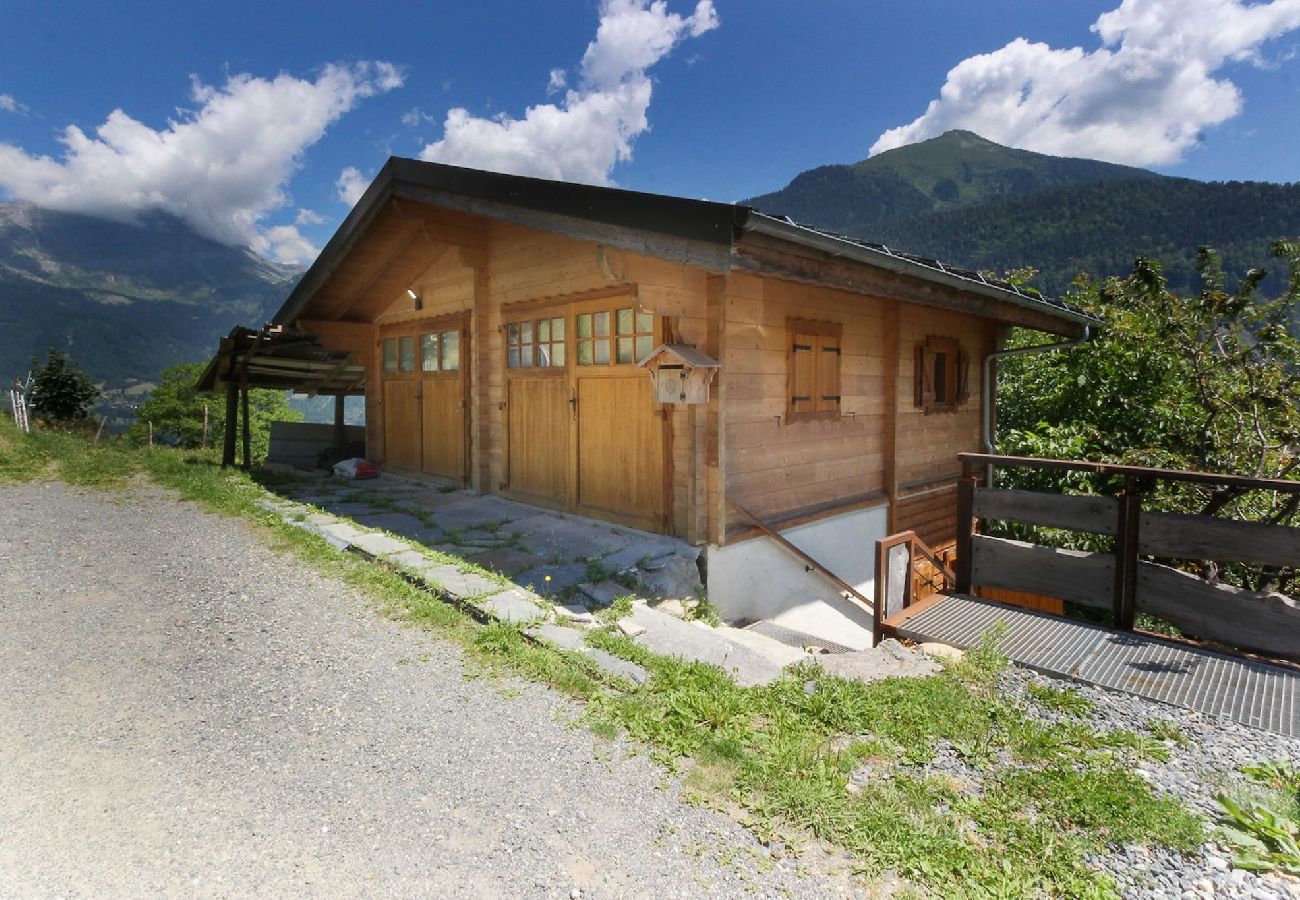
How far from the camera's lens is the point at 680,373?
496 cm

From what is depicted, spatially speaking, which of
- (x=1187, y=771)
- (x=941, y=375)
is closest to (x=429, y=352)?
(x=941, y=375)

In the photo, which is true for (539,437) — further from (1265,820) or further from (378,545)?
(1265,820)

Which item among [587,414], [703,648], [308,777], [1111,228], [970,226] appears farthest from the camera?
[970,226]

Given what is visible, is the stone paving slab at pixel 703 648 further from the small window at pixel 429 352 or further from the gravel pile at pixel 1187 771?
the small window at pixel 429 352

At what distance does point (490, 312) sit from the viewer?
7.75 meters

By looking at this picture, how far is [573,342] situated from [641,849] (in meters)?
5.22

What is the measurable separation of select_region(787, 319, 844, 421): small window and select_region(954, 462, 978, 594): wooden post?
1.74 m

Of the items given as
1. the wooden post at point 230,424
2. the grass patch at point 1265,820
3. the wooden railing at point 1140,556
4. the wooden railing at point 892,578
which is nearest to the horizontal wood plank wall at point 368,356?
the wooden post at point 230,424

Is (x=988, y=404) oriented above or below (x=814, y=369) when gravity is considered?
below

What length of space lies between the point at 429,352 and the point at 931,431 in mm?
6966

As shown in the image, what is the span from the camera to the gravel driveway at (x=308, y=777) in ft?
6.13

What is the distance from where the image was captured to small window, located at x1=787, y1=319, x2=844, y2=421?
20.0ft

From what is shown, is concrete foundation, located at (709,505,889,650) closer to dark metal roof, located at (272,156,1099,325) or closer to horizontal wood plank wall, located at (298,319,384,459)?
dark metal roof, located at (272,156,1099,325)

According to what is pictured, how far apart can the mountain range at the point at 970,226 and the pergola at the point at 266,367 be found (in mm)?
14897
